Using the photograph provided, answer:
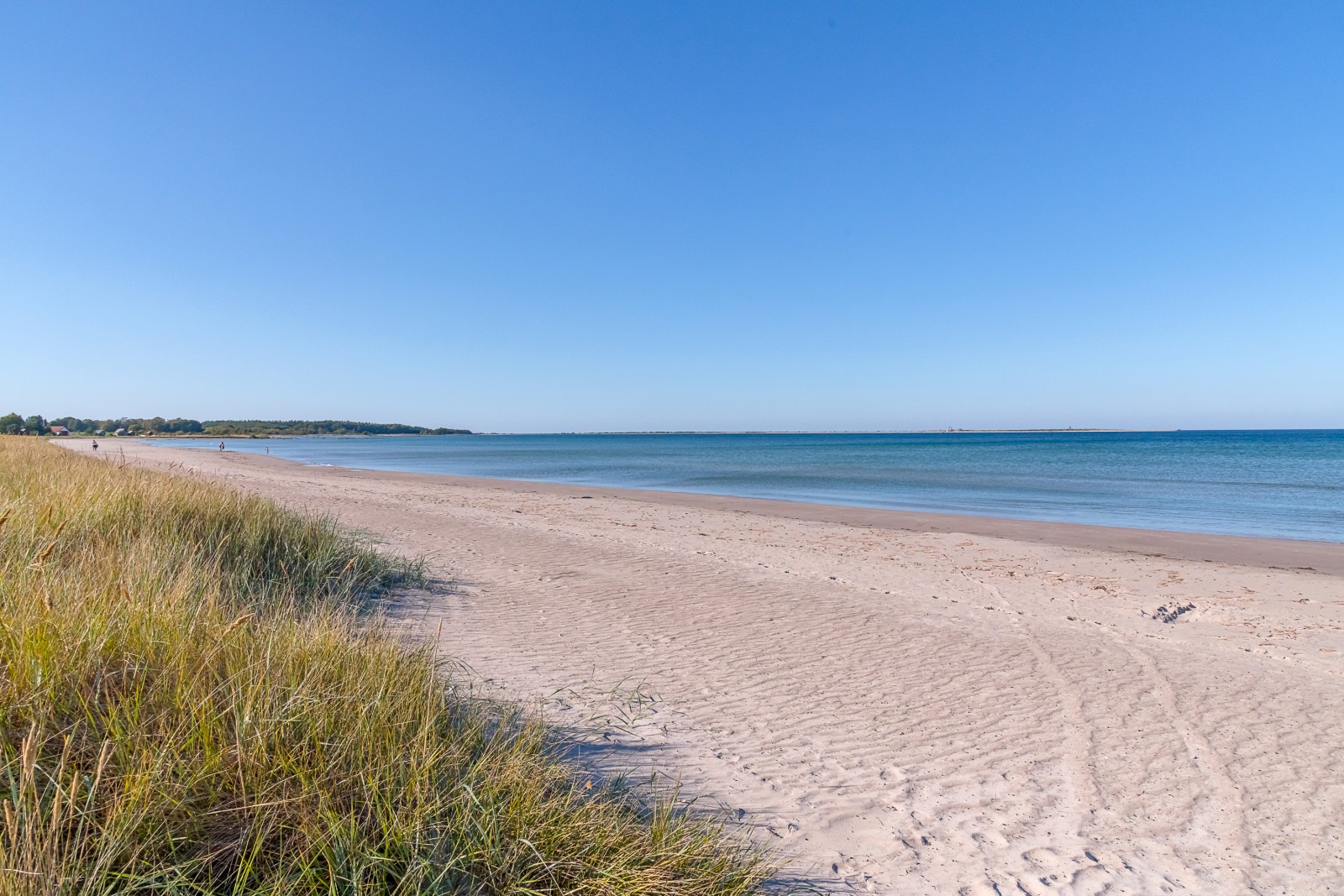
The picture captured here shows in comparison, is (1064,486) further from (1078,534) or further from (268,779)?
(268,779)

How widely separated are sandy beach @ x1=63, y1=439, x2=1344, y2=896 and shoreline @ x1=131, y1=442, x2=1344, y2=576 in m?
0.89

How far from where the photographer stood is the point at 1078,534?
1631cm

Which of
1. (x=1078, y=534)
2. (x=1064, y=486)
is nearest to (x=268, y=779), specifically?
(x=1078, y=534)

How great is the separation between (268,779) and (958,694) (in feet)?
16.8

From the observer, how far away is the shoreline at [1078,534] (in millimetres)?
13336

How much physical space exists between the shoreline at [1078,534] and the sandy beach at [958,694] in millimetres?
888

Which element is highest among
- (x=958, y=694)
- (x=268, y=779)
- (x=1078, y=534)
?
(x=268, y=779)

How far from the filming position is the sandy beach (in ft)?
11.9

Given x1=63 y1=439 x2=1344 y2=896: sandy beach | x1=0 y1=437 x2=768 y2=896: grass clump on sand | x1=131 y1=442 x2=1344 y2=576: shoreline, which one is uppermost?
x1=0 y1=437 x2=768 y2=896: grass clump on sand

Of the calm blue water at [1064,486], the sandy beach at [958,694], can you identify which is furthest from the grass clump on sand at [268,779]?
the calm blue water at [1064,486]

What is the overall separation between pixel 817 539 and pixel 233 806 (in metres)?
13.1

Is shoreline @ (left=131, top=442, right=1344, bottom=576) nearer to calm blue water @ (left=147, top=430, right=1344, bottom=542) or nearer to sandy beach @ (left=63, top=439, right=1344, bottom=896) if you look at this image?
sandy beach @ (left=63, top=439, right=1344, bottom=896)

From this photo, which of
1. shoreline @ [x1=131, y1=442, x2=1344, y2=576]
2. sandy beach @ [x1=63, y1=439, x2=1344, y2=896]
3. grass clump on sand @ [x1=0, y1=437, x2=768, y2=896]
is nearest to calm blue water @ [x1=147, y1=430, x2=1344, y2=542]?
shoreline @ [x1=131, y1=442, x2=1344, y2=576]

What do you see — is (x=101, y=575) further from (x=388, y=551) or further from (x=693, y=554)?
(x=693, y=554)
